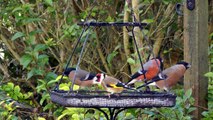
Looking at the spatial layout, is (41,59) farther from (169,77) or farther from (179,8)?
(169,77)

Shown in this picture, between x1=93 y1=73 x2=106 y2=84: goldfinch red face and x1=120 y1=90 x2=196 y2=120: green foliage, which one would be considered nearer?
x1=93 y1=73 x2=106 y2=84: goldfinch red face

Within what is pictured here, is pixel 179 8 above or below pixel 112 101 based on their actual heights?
above

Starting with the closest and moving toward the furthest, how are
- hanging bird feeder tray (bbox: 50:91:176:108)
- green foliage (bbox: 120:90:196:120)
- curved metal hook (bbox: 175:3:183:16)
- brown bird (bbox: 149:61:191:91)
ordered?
hanging bird feeder tray (bbox: 50:91:176:108) → brown bird (bbox: 149:61:191:91) → green foliage (bbox: 120:90:196:120) → curved metal hook (bbox: 175:3:183:16)

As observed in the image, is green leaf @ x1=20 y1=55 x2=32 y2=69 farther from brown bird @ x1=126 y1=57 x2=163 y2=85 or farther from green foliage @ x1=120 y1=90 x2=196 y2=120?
brown bird @ x1=126 y1=57 x2=163 y2=85

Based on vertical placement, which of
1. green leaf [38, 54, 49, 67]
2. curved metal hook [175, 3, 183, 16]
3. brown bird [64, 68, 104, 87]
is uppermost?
curved metal hook [175, 3, 183, 16]

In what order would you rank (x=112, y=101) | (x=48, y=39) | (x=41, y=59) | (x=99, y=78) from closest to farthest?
(x=112, y=101) → (x=99, y=78) → (x=41, y=59) → (x=48, y=39)

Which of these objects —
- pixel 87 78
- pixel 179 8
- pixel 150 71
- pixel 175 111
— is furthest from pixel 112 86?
pixel 179 8

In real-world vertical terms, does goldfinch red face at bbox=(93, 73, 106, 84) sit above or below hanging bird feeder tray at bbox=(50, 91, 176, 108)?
above

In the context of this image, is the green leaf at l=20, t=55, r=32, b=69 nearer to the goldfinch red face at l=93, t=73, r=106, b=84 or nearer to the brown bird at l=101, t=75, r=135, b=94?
the goldfinch red face at l=93, t=73, r=106, b=84

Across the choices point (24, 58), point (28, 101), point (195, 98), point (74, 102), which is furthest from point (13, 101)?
point (74, 102)

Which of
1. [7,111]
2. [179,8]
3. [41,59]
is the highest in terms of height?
[179,8]

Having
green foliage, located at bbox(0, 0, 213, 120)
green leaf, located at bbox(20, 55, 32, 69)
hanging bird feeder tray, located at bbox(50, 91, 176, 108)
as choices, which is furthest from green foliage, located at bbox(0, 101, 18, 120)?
hanging bird feeder tray, located at bbox(50, 91, 176, 108)

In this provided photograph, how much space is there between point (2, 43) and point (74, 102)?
2.74 metres

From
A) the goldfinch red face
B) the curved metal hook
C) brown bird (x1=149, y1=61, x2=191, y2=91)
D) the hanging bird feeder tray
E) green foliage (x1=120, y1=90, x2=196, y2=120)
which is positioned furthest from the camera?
the curved metal hook
